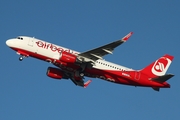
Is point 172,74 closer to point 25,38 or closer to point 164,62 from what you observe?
point 164,62

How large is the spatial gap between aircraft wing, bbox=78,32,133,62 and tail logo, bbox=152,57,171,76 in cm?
1012

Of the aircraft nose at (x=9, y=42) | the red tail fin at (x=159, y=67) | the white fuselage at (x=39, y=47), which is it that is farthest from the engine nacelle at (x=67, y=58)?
the red tail fin at (x=159, y=67)

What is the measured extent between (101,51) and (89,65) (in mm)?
3570

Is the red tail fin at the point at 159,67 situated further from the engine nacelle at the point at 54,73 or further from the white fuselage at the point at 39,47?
the engine nacelle at the point at 54,73

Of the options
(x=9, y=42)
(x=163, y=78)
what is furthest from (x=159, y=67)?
(x=9, y=42)

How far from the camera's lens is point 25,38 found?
214 feet

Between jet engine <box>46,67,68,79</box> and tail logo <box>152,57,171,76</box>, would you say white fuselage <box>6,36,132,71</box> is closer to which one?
jet engine <box>46,67,68,79</box>

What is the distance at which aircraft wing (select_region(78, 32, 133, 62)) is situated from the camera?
59622mm

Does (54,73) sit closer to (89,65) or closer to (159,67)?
(89,65)

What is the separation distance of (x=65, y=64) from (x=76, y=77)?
4.91 meters

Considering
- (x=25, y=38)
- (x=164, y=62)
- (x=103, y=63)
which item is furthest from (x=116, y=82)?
(x=25, y=38)

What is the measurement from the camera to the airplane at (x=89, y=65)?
63625 millimetres

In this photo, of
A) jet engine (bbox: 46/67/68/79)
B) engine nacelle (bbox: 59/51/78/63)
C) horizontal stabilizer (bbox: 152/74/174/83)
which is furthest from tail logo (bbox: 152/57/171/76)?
jet engine (bbox: 46/67/68/79)

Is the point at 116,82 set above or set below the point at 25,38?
below
